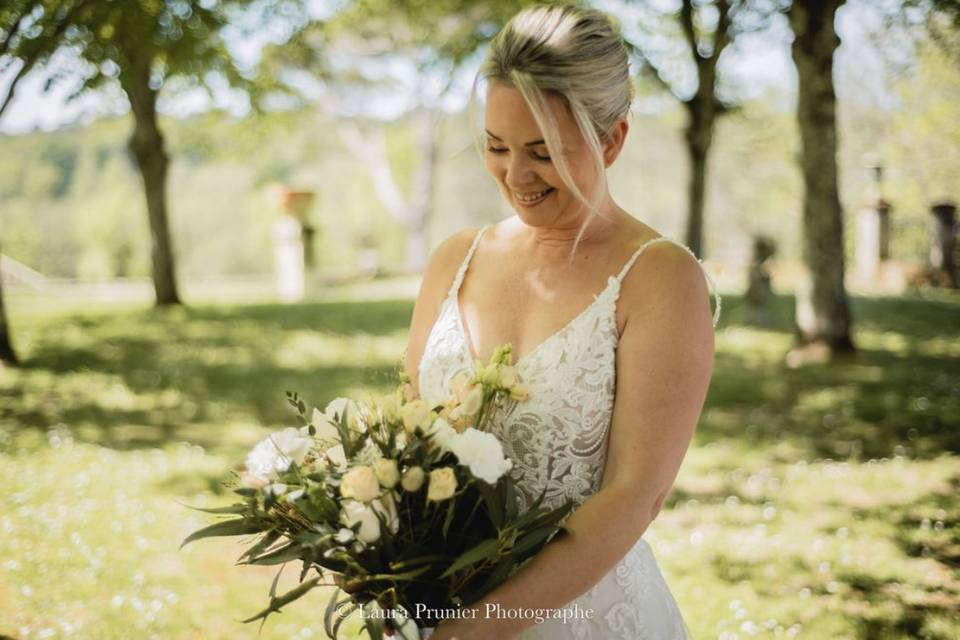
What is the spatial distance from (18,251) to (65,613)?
213 feet

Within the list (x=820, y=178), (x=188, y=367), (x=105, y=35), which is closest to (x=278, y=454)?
(x=105, y=35)

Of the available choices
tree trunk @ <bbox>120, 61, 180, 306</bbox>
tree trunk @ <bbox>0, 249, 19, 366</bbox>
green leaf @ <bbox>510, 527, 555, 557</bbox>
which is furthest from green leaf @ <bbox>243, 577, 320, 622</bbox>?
tree trunk @ <bbox>120, 61, 180, 306</bbox>

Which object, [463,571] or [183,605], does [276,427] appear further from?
[463,571]

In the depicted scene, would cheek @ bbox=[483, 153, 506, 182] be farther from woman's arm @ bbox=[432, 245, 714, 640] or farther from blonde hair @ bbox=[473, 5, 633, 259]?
woman's arm @ bbox=[432, 245, 714, 640]

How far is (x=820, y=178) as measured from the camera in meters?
10.3

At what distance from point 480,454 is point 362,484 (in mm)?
272

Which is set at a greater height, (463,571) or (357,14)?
(357,14)

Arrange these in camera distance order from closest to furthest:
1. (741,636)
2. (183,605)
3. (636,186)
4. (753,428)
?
(741,636), (183,605), (753,428), (636,186)

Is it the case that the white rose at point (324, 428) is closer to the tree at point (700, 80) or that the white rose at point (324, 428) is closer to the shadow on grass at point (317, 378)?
the shadow on grass at point (317, 378)

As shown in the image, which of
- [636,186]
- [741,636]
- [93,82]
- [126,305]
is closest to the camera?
[741,636]

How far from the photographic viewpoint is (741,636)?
441 centimetres

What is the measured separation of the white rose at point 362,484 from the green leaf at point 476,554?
0.23 metres

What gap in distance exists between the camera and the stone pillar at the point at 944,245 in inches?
730

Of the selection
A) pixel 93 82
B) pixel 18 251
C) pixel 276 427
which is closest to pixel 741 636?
pixel 276 427
